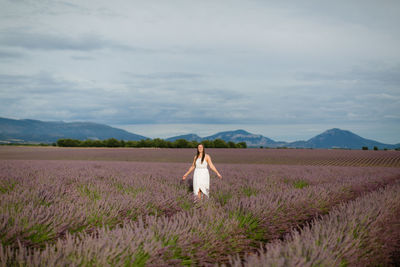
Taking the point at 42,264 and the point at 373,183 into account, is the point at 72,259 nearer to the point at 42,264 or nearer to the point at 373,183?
the point at 42,264

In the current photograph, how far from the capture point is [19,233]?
2846 millimetres

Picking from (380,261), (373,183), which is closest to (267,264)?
(380,261)

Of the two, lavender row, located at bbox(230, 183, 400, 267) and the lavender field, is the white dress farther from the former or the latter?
lavender row, located at bbox(230, 183, 400, 267)

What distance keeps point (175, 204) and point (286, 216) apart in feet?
5.24

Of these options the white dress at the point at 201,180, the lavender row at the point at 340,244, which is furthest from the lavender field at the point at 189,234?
the white dress at the point at 201,180

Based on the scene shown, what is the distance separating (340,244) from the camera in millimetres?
2660

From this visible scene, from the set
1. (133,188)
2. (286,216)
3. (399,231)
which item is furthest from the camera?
(133,188)

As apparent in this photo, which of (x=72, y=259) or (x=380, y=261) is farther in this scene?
(x=380, y=261)

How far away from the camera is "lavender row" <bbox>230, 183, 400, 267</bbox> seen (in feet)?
7.16

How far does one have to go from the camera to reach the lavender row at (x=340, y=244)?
2.18 meters

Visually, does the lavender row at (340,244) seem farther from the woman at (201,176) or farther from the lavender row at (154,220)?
the woman at (201,176)

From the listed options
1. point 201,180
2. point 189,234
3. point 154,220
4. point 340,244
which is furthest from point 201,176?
point 340,244

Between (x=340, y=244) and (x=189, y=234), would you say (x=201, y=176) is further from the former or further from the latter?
(x=340, y=244)

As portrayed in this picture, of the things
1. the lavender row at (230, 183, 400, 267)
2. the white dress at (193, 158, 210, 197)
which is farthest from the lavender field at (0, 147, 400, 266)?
the white dress at (193, 158, 210, 197)
